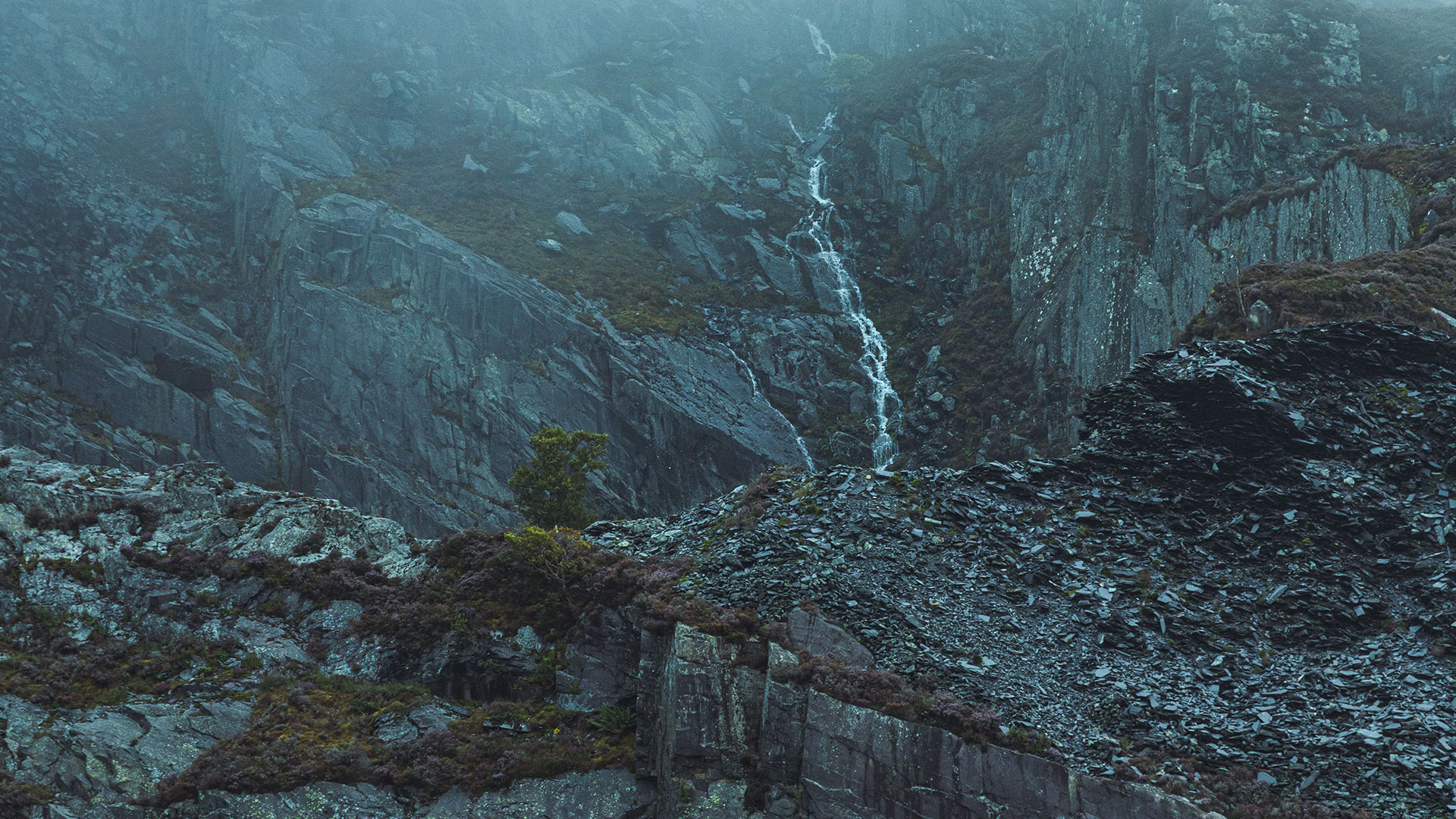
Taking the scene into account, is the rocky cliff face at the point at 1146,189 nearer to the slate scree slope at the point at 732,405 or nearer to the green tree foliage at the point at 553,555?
the slate scree slope at the point at 732,405

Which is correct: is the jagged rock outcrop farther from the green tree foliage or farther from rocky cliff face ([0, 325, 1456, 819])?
the green tree foliage

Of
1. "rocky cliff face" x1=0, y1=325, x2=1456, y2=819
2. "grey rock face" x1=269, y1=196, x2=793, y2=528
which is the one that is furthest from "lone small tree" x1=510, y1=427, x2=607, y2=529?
"grey rock face" x1=269, y1=196, x2=793, y2=528

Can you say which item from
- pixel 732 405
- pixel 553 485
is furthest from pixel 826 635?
pixel 732 405

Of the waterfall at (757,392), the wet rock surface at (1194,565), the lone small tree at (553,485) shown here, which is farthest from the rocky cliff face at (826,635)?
the waterfall at (757,392)

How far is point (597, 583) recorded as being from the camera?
26.2 meters

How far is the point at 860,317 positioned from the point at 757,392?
11.0 metres

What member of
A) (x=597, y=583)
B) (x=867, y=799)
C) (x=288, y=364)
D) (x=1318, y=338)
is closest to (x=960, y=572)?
(x=867, y=799)

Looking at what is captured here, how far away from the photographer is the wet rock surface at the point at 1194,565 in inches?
754

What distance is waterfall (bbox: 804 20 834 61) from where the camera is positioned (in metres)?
100

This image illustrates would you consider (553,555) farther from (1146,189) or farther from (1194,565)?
(1146,189)

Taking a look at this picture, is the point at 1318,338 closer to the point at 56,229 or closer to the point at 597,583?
the point at 597,583

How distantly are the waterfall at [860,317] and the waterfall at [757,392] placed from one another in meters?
4.06

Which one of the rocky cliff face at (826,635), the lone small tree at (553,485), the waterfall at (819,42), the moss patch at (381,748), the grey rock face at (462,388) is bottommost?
the moss patch at (381,748)

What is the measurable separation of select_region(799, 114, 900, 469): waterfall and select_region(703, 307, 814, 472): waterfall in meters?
4.06
